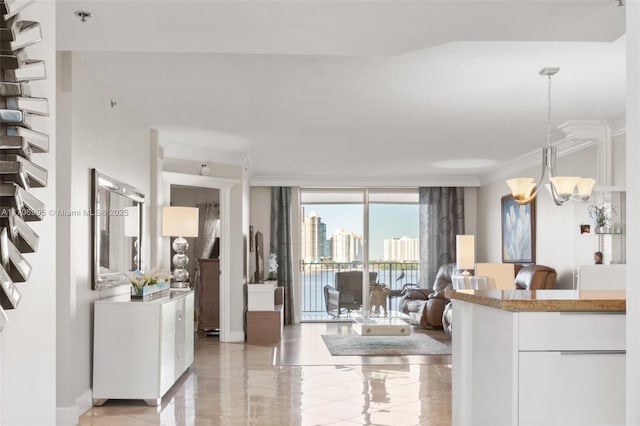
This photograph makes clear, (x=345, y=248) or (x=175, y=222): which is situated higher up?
(x=175, y=222)

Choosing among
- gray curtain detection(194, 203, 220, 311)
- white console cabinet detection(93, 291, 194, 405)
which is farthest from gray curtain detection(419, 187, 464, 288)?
white console cabinet detection(93, 291, 194, 405)

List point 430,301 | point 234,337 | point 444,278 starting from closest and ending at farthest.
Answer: point 234,337, point 430,301, point 444,278

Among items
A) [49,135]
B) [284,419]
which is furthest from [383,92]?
[49,135]

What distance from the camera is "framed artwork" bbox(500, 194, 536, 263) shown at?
8773mm

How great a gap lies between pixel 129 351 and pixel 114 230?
961mm

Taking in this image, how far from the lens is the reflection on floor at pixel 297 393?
451 centimetres

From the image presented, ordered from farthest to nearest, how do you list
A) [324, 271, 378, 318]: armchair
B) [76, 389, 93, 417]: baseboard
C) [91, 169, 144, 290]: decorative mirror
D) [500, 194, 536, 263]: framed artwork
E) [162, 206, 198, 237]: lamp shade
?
[324, 271, 378, 318]: armchair, [500, 194, 536, 263]: framed artwork, [162, 206, 198, 237]: lamp shade, [91, 169, 144, 290]: decorative mirror, [76, 389, 93, 417]: baseboard

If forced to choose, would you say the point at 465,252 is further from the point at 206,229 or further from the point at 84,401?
the point at 84,401

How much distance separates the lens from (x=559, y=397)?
2.57 m

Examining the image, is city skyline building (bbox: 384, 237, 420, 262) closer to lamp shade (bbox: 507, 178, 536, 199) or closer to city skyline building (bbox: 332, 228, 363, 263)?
city skyline building (bbox: 332, 228, 363, 263)

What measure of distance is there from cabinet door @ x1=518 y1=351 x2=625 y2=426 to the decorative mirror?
3.26m

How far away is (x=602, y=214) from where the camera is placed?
249 inches

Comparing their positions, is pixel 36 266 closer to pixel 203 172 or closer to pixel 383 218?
pixel 203 172

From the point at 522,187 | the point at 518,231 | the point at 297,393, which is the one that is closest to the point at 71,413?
the point at 297,393
